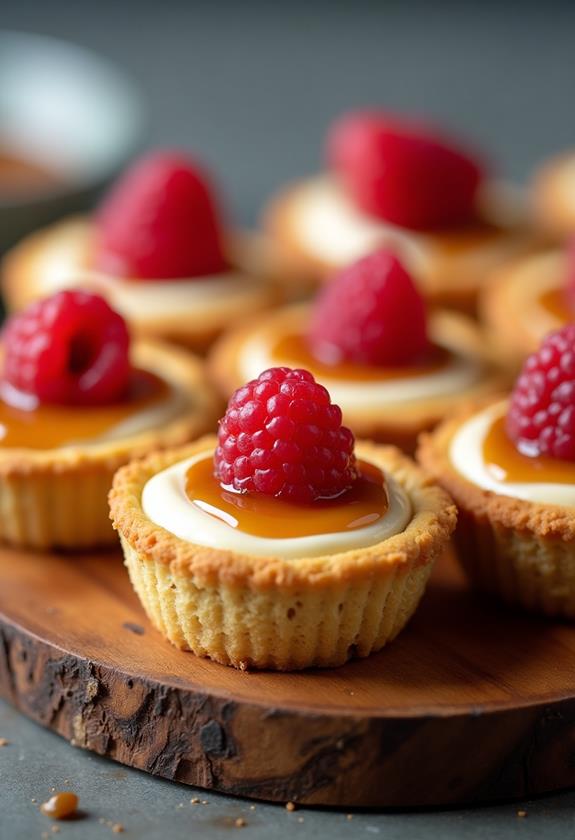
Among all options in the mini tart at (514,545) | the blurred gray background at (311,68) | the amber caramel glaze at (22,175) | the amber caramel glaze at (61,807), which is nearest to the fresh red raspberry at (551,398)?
the mini tart at (514,545)

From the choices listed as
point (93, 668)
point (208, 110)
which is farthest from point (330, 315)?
point (208, 110)

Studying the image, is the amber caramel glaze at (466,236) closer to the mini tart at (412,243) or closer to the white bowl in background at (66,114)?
the mini tart at (412,243)

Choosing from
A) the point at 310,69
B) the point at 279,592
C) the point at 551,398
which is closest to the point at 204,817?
→ the point at 279,592

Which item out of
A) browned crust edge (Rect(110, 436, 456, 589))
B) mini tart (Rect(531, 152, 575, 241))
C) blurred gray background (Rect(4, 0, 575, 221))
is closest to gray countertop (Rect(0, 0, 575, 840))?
blurred gray background (Rect(4, 0, 575, 221))

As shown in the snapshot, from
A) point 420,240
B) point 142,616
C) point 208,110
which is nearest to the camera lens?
point 142,616

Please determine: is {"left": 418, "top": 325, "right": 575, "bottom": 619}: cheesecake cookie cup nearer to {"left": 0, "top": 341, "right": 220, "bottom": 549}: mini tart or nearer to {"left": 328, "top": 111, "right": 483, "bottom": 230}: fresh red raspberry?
{"left": 0, "top": 341, "right": 220, "bottom": 549}: mini tart

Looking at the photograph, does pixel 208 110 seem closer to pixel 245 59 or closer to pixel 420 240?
pixel 245 59
